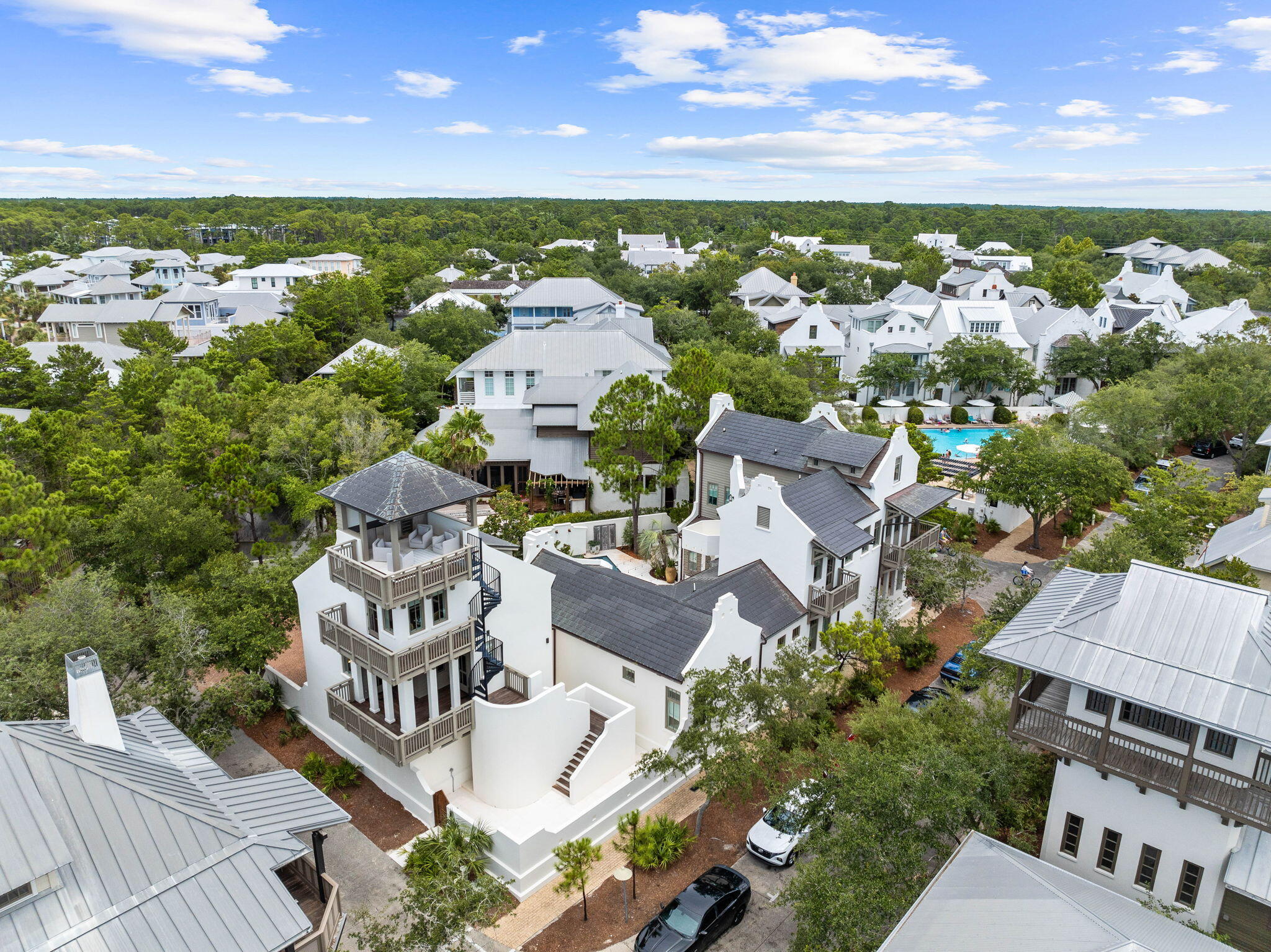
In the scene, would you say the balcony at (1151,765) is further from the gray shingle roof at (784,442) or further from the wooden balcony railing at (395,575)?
the gray shingle roof at (784,442)

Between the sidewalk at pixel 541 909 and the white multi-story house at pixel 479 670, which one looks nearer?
the sidewalk at pixel 541 909

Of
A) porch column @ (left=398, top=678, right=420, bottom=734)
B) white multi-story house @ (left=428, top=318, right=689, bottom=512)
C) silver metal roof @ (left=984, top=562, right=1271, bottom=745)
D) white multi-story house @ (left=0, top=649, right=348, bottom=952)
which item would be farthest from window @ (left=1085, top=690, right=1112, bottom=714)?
white multi-story house @ (left=428, top=318, right=689, bottom=512)

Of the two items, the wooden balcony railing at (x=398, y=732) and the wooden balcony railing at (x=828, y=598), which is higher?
the wooden balcony railing at (x=828, y=598)

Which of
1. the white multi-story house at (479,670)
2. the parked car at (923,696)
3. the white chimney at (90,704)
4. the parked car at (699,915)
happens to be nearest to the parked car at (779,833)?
the parked car at (699,915)

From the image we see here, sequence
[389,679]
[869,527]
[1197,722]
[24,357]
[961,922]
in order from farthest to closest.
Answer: [24,357] < [869,527] < [389,679] < [1197,722] < [961,922]

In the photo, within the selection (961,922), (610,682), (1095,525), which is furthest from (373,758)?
(1095,525)

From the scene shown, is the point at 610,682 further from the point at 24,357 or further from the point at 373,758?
the point at 24,357

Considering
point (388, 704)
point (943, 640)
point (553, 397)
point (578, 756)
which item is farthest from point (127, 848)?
point (553, 397)
